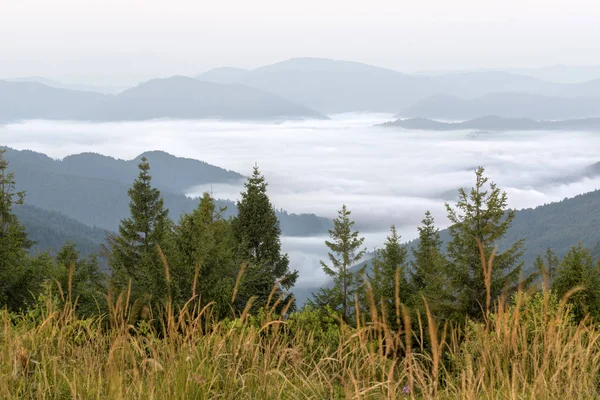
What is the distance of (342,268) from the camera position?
144ft

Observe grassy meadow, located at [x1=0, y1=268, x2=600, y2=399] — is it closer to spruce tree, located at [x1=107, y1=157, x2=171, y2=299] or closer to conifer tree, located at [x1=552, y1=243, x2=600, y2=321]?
conifer tree, located at [x1=552, y1=243, x2=600, y2=321]

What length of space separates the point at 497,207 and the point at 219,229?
18.1 metres

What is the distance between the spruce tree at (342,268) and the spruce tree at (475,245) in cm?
931

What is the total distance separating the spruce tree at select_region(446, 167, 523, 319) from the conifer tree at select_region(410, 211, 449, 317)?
62 centimetres

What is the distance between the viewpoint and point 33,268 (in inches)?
1341

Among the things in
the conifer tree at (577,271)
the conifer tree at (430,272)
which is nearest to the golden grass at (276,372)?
the conifer tree at (430,272)

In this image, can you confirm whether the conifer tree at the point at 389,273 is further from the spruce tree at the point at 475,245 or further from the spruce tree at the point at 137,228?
the spruce tree at the point at 137,228

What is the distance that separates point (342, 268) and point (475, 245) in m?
15.0

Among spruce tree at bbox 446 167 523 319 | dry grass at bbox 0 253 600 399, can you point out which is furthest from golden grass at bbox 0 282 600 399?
spruce tree at bbox 446 167 523 319

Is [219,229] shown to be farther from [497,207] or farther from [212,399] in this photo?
[212,399]

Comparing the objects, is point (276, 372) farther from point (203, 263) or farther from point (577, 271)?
point (577, 271)

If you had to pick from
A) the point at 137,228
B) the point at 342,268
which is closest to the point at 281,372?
the point at 342,268

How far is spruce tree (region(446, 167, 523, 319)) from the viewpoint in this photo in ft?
99.8

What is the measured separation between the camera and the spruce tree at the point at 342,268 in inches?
1601
